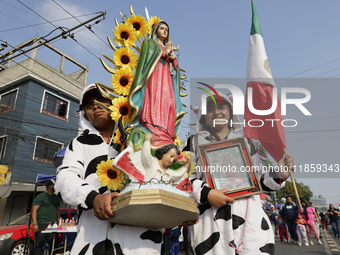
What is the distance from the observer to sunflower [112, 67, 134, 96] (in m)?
2.05

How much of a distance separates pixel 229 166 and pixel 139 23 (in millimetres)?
1503

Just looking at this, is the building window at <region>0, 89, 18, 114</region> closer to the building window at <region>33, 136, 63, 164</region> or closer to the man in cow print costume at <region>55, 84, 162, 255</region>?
the building window at <region>33, 136, 63, 164</region>

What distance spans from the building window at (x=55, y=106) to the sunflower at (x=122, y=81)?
12.4 meters

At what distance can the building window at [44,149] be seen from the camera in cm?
1256

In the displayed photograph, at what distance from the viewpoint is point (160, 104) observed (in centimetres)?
200

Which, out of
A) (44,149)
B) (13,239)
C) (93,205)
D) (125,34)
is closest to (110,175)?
(93,205)

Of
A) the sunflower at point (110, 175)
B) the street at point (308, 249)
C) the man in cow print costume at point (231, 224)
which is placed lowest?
the street at point (308, 249)

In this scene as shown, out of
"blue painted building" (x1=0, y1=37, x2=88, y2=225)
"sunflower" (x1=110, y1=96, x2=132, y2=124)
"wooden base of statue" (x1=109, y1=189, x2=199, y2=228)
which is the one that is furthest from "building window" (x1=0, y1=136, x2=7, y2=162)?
"wooden base of statue" (x1=109, y1=189, x2=199, y2=228)

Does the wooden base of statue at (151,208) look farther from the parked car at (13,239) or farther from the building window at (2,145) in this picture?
the building window at (2,145)

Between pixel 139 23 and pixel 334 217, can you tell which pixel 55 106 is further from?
pixel 334 217

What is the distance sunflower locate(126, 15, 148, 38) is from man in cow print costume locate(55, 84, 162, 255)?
1.04m

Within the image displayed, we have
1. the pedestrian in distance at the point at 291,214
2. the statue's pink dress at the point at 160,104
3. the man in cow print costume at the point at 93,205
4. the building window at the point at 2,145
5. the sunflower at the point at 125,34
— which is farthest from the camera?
the building window at the point at 2,145

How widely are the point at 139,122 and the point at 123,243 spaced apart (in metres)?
Result: 0.83

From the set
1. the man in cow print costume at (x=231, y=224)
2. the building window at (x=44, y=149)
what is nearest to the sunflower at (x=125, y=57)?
the man in cow print costume at (x=231, y=224)
